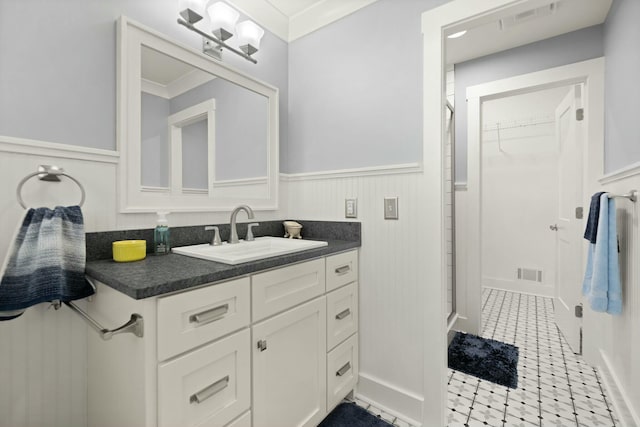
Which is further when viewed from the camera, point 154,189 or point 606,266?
point 606,266

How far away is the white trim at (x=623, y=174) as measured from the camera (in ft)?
3.93

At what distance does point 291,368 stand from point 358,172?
105 cm

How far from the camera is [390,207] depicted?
1508mm

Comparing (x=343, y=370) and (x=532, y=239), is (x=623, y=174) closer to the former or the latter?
(x=343, y=370)

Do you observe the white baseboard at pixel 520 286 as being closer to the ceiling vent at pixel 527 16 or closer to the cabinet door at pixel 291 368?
the ceiling vent at pixel 527 16

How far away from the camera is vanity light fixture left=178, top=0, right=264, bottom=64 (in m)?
1.32

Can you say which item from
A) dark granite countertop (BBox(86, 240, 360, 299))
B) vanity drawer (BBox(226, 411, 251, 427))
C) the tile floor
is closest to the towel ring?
dark granite countertop (BBox(86, 240, 360, 299))

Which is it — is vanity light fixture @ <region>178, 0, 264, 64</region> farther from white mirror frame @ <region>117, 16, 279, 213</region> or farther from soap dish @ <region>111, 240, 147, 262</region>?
soap dish @ <region>111, 240, 147, 262</region>

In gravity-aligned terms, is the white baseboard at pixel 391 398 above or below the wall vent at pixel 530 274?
below

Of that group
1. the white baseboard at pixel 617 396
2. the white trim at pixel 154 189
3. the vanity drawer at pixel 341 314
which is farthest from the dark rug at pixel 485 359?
the white trim at pixel 154 189

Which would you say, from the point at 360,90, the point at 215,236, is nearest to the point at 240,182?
the point at 215,236

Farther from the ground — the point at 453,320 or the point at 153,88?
the point at 153,88

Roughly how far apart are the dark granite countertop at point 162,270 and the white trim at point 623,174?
1.35 meters

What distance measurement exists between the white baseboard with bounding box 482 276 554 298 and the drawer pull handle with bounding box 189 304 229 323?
3646mm
